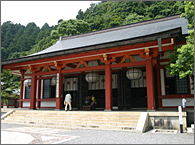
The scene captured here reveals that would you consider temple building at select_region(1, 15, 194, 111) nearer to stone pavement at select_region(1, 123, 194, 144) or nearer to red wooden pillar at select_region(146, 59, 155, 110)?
red wooden pillar at select_region(146, 59, 155, 110)

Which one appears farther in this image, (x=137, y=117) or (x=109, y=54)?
(x=109, y=54)

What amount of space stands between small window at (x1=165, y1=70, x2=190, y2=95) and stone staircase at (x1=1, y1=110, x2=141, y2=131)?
414 centimetres

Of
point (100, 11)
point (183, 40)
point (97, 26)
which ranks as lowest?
point (183, 40)

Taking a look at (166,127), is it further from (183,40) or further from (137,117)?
(183,40)

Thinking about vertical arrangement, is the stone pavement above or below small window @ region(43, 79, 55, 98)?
below

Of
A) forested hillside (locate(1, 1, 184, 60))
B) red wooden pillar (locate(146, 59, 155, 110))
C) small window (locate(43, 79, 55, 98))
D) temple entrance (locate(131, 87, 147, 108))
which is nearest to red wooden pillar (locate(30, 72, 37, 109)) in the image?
small window (locate(43, 79, 55, 98))

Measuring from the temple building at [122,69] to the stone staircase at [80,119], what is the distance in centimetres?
132

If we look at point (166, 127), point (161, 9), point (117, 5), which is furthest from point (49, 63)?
point (117, 5)

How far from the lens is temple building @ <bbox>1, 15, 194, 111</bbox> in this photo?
9867 mm

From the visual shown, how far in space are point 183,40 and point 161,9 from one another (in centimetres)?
4362

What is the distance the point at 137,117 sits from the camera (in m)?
8.81

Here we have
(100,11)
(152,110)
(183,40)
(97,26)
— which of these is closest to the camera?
(152,110)

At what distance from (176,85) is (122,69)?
3975 mm

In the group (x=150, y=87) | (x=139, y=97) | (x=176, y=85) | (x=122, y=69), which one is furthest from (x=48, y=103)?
(x=176, y=85)
